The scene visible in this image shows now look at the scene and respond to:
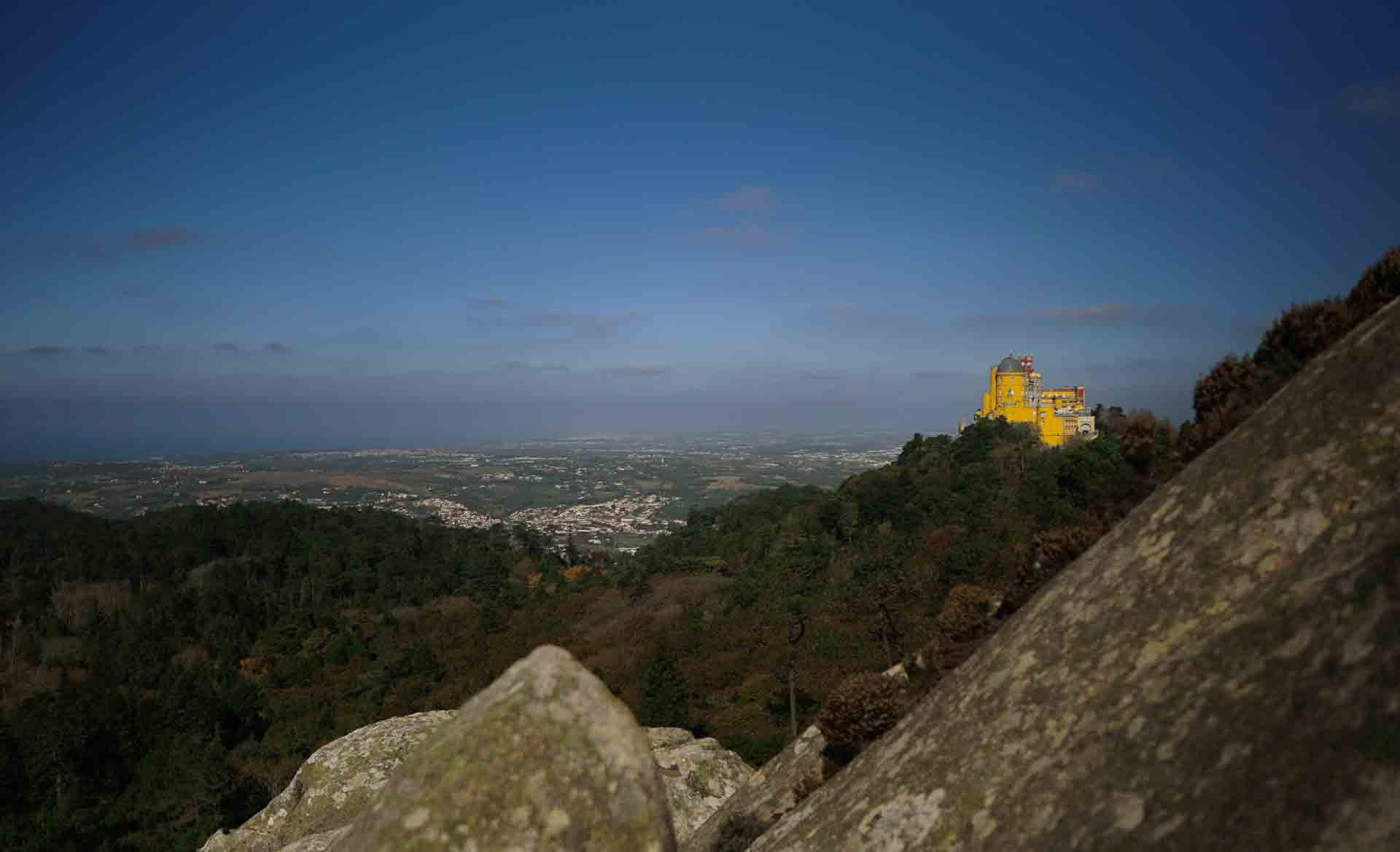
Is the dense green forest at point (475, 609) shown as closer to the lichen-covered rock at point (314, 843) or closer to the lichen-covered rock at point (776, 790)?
the lichen-covered rock at point (776, 790)

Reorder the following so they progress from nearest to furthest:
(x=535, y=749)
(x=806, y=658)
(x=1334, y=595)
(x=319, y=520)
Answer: (x=1334, y=595) → (x=535, y=749) → (x=806, y=658) → (x=319, y=520)

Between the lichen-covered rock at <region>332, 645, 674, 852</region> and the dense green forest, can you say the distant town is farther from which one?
the lichen-covered rock at <region>332, 645, 674, 852</region>

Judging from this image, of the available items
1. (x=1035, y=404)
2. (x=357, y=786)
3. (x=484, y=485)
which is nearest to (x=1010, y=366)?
(x=1035, y=404)

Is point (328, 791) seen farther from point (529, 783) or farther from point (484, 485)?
point (484, 485)

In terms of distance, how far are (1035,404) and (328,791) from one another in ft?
208

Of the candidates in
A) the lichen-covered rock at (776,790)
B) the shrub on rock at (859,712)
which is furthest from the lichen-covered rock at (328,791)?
the shrub on rock at (859,712)

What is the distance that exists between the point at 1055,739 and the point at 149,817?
47.7 metres

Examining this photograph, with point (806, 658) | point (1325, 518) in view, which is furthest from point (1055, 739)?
point (806, 658)

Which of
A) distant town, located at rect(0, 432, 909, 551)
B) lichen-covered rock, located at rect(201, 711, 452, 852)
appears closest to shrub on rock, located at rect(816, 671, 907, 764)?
lichen-covered rock, located at rect(201, 711, 452, 852)

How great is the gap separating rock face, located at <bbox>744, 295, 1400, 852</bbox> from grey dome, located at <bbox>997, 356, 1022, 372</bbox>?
65967mm

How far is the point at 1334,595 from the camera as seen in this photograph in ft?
7.86

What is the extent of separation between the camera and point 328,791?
11.7 metres

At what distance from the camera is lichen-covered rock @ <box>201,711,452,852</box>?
1125 centimetres

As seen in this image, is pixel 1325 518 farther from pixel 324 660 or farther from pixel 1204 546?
pixel 324 660
